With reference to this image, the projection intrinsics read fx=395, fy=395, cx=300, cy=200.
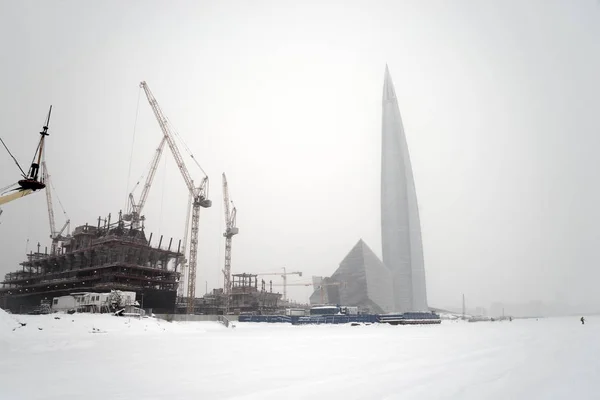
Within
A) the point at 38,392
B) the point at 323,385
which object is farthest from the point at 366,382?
the point at 38,392

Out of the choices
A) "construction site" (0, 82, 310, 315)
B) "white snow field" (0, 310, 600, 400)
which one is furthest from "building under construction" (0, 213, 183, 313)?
"white snow field" (0, 310, 600, 400)

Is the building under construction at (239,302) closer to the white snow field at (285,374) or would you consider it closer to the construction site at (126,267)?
the construction site at (126,267)

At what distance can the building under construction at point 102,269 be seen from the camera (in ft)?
432

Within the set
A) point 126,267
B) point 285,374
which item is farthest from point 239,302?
point 285,374

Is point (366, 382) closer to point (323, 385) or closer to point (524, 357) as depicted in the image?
point (323, 385)

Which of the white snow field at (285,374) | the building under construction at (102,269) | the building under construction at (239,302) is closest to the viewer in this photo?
the white snow field at (285,374)

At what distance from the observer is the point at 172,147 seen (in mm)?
159000

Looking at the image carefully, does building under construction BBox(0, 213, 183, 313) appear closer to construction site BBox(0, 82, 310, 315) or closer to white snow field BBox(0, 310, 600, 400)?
construction site BBox(0, 82, 310, 315)

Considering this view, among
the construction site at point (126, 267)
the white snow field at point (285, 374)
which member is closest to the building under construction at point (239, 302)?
the construction site at point (126, 267)

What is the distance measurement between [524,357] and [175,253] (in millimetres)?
142486

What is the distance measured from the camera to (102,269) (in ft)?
444

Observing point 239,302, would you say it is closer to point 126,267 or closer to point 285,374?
point 126,267

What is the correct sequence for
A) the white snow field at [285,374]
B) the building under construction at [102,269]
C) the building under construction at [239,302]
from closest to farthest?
the white snow field at [285,374] → the building under construction at [102,269] → the building under construction at [239,302]

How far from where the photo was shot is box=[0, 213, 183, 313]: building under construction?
131625 millimetres
